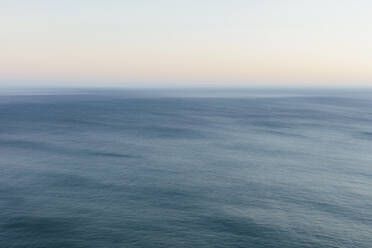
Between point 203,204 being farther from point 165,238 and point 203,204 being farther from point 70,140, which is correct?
point 70,140

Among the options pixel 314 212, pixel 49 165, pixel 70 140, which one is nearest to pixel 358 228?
pixel 314 212

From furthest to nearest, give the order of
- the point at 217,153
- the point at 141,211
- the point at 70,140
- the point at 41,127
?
the point at 41,127, the point at 70,140, the point at 217,153, the point at 141,211

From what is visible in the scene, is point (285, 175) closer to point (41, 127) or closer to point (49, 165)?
point (49, 165)

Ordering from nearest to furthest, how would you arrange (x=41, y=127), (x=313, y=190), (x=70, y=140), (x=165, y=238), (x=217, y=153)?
1. (x=165, y=238)
2. (x=313, y=190)
3. (x=217, y=153)
4. (x=70, y=140)
5. (x=41, y=127)

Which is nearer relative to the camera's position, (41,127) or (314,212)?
(314,212)


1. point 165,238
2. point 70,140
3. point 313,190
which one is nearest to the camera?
point 165,238

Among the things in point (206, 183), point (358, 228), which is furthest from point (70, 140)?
point (358, 228)

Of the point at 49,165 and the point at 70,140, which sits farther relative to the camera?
the point at 70,140

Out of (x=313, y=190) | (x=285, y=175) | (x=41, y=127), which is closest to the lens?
(x=313, y=190)
